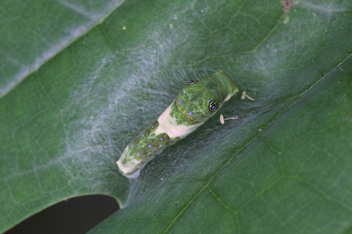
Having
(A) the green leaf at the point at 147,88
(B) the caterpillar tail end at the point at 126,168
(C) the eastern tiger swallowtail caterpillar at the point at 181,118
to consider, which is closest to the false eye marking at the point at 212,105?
(C) the eastern tiger swallowtail caterpillar at the point at 181,118

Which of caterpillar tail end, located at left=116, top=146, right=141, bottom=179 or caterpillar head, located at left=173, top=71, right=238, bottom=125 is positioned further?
caterpillar tail end, located at left=116, top=146, right=141, bottom=179

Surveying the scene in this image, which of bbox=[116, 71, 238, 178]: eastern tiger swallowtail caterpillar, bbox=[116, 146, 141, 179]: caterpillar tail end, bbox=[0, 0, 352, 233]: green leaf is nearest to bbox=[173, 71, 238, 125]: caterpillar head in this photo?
bbox=[116, 71, 238, 178]: eastern tiger swallowtail caterpillar

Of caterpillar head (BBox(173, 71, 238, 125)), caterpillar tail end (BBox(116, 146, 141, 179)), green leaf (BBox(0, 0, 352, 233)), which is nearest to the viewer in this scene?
green leaf (BBox(0, 0, 352, 233))

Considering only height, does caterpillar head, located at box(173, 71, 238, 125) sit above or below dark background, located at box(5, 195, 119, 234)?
above

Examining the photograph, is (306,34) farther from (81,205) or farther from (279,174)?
(81,205)

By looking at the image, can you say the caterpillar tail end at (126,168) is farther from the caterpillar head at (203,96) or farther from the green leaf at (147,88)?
the caterpillar head at (203,96)

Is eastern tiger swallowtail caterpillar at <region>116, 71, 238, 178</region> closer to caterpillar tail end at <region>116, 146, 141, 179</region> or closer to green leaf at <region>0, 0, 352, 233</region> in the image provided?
caterpillar tail end at <region>116, 146, 141, 179</region>

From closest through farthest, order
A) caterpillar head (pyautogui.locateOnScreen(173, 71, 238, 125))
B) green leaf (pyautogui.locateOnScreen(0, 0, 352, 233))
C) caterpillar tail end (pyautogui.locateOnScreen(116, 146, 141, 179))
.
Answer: green leaf (pyautogui.locateOnScreen(0, 0, 352, 233)) → caterpillar head (pyautogui.locateOnScreen(173, 71, 238, 125)) → caterpillar tail end (pyautogui.locateOnScreen(116, 146, 141, 179))

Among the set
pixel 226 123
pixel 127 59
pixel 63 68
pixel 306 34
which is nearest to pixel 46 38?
pixel 63 68
